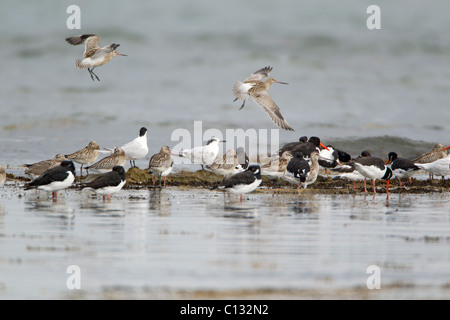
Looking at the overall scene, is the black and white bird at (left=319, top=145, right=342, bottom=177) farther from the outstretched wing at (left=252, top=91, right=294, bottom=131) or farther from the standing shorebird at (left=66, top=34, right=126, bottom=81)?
the standing shorebird at (left=66, top=34, right=126, bottom=81)

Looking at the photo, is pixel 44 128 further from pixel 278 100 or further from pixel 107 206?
pixel 107 206

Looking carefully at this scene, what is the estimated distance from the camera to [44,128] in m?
24.6

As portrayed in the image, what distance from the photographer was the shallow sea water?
6207mm

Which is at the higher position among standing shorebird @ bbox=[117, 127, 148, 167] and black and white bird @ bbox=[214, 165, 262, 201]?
standing shorebird @ bbox=[117, 127, 148, 167]

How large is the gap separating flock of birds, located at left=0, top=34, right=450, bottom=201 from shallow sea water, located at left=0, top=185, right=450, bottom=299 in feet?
1.44

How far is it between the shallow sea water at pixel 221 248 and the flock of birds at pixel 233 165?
0.44m

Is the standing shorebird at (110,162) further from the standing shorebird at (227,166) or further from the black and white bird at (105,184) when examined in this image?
the black and white bird at (105,184)

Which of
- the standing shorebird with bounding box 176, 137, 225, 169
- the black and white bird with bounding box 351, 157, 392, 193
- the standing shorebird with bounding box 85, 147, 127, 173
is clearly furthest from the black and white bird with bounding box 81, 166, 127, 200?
the black and white bird with bounding box 351, 157, 392, 193

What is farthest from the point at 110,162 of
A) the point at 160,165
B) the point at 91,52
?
the point at 91,52

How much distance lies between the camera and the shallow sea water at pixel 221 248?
244 inches

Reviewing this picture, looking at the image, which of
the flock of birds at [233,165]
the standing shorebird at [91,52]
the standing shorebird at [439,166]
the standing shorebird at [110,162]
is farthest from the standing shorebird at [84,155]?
the standing shorebird at [439,166]

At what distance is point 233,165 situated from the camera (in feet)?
50.0
